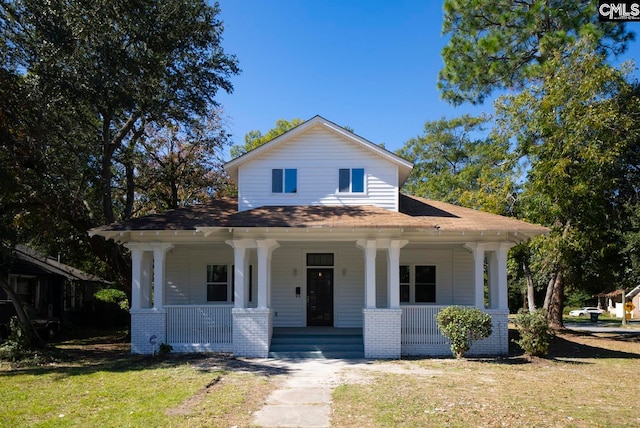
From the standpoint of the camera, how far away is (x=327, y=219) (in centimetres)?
1471

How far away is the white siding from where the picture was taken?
16500 mm

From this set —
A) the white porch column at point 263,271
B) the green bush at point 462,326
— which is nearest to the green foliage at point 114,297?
the white porch column at point 263,271

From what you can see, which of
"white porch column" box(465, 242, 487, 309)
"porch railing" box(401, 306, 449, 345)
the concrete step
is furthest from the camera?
"white porch column" box(465, 242, 487, 309)

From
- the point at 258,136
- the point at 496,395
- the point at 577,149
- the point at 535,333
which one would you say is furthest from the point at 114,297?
the point at 496,395

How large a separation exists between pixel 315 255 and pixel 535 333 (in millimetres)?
7294

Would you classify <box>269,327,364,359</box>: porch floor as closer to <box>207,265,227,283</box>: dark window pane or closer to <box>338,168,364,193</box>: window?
<box>207,265,227,283</box>: dark window pane

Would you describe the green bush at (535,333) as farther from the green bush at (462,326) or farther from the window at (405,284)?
the window at (405,284)

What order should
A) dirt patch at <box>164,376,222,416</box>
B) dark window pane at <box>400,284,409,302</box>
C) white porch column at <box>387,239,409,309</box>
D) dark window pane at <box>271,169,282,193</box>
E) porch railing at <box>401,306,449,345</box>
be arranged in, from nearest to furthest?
dirt patch at <box>164,376,222,416</box> → white porch column at <box>387,239,409,309</box> → porch railing at <box>401,306,449,345</box> → dark window pane at <box>271,169,282,193</box> → dark window pane at <box>400,284,409,302</box>

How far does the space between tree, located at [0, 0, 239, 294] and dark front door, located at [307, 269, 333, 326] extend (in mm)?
7477

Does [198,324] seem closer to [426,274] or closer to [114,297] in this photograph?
[426,274]

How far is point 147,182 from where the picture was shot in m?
23.8

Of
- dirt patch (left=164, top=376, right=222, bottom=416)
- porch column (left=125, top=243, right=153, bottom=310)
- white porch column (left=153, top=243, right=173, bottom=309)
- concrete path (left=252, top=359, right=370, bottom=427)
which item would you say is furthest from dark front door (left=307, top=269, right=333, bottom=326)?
dirt patch (left=164, top=376, right=222, bottom=416)

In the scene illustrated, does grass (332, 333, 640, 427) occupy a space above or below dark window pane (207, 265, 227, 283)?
below

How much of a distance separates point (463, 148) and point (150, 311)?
33821 mm
